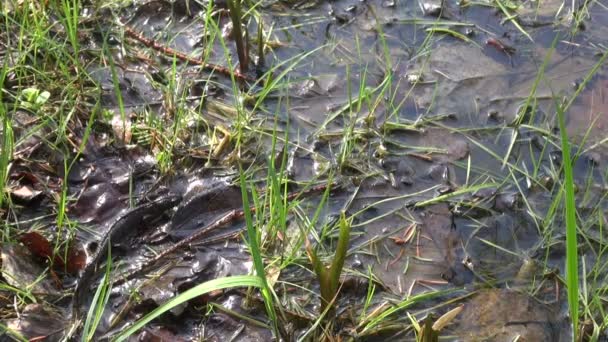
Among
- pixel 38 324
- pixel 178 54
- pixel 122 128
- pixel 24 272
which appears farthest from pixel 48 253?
pixel 178 54

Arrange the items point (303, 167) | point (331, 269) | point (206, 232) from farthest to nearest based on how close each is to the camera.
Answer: point (303, 167), point (206, 232), point (331, 269)

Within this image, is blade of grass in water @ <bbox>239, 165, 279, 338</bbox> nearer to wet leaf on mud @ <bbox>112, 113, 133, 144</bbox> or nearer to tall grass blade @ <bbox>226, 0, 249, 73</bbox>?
wet leaf on mud @ <bbox>112, 113, 133, 144</bbox>

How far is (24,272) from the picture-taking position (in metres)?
2.23

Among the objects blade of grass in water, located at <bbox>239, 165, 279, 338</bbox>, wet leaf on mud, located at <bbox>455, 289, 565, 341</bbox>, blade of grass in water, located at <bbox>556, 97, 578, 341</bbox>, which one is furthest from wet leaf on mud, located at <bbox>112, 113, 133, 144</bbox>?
blade of grass in water, located at <bbox>556, 97, 578, 341</bbox>

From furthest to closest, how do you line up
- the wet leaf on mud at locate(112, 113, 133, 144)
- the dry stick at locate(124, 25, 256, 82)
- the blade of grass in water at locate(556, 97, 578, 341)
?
the dry stick at locate(124, 25, 256, 82), the wet leaf on mud at locate(112, 113, 133, 144), the blade of grass in water at locate(556, 97, 578, 341)

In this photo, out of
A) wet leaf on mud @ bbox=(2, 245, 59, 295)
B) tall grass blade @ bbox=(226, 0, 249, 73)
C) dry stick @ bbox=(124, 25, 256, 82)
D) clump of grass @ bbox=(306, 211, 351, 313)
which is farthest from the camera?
dry stick @ bbox=(124, 25, 256, 82)

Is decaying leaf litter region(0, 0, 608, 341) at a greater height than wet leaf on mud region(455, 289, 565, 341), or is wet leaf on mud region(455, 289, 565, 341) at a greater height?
decaying leaf litter region(0, 0, 608, 341)

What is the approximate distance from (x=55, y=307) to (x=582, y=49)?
89.9 inches

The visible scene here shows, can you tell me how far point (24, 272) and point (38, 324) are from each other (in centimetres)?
19

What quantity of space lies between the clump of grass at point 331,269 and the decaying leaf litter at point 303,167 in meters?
0.04

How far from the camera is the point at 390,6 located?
331cm

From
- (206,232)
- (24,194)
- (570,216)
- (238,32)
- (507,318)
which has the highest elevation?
(570,216)

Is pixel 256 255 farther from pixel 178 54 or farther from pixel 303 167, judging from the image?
pixel 178 54

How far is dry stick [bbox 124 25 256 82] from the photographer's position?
2.98m
